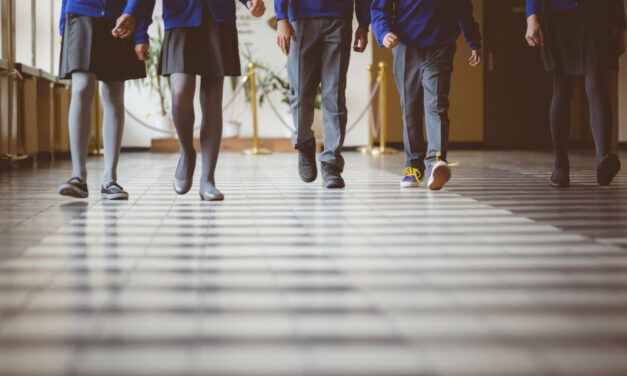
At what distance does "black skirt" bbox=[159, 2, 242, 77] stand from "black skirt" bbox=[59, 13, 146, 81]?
0.21m

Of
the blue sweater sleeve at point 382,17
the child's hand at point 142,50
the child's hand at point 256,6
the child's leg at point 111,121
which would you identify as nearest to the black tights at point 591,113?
the blue sweater sleeve at point 382,17

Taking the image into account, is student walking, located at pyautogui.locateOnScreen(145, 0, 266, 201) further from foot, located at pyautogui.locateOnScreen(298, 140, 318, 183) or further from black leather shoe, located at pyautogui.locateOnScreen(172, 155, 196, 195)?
foot, located at pyautogui.locateOnScreen(298, 140, 318, 183)

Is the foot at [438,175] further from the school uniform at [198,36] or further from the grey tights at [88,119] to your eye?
the grey tights at [88,119]

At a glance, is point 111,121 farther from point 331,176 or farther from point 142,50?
point 331,176

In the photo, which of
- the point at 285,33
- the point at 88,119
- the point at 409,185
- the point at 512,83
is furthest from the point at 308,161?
the point at 512,83

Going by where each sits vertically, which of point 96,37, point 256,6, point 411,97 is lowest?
point 411,97

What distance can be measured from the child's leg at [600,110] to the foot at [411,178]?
821mm

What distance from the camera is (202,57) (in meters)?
2.76

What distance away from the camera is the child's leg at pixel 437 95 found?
3371mm

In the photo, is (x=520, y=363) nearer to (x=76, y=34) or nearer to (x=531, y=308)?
(x=531, y=308)

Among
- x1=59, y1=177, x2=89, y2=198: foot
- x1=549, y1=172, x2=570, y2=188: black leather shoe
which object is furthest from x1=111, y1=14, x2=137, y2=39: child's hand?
x1=549, y1=172, x2=570, y2=188: black leather shoe

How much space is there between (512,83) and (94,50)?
800 cm

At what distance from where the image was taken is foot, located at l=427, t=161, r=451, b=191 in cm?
323

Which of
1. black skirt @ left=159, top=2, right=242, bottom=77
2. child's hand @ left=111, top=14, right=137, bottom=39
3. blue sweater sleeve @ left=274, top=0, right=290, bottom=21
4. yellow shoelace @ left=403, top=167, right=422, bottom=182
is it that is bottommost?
yellow shoelace @ left=403, top=167, right=422, bottom=182
